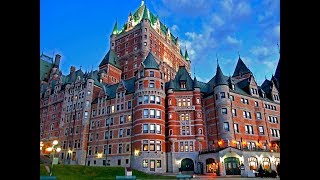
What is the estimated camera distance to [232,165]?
46188 millimetres

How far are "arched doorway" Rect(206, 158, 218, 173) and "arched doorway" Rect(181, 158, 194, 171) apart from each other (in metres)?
3.31

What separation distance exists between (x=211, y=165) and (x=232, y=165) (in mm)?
4122

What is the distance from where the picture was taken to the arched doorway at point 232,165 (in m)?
45.8

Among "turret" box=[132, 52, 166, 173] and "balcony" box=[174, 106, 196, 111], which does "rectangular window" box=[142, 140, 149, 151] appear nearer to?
"turret" box=[132, 52, 166, 173]

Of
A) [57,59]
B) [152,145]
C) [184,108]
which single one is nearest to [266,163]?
[184,108]

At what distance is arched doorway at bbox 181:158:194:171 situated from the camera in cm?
5044

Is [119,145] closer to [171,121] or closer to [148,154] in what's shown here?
[148,154]

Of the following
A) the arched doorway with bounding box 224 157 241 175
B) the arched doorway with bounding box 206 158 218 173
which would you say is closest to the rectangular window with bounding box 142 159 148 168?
the arched doorway with bounding box 206 158 218 173

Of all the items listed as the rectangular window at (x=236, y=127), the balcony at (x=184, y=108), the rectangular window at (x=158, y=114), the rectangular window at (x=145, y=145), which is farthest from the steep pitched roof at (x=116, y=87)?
the rectangular window at (x=236, y=127)
